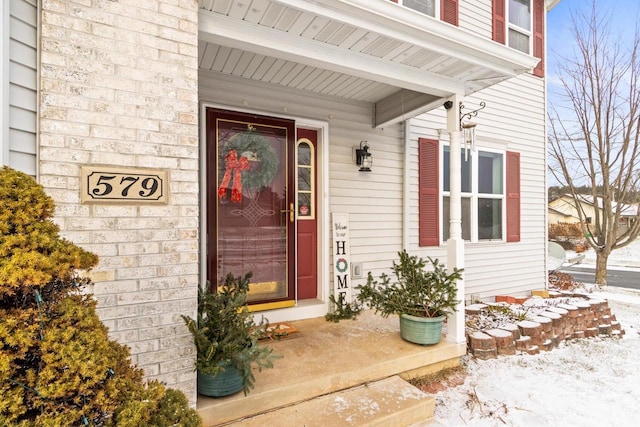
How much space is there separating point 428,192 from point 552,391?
2.51m

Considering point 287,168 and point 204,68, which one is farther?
point 287,168

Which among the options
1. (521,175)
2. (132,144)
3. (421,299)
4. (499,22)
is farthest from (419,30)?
(521,175)

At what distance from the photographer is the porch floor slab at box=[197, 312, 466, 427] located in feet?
6.46

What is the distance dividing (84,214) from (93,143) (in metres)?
0.35

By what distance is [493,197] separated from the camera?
5000 mm

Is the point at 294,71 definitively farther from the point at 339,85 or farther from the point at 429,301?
the point at 429,301

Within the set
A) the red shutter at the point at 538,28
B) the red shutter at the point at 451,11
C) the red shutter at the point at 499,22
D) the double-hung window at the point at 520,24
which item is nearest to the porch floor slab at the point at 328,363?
the red shutter at the point at 451,11

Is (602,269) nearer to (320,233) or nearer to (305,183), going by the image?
(320,233)

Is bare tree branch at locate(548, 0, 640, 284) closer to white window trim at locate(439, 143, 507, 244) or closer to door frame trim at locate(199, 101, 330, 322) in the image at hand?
white window trim at locate(439, 143, 507, 244)

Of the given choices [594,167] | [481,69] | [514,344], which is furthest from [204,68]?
[594,167]

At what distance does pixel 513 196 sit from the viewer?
5.13 metres

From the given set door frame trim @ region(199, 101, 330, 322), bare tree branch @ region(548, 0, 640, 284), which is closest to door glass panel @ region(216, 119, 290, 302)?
door frame trim @ region(199, 101, 330, 322)

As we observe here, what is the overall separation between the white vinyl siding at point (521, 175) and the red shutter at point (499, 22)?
0.68 meters

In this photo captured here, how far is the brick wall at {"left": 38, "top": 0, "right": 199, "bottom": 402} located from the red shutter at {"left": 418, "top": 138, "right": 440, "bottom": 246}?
128 inches
